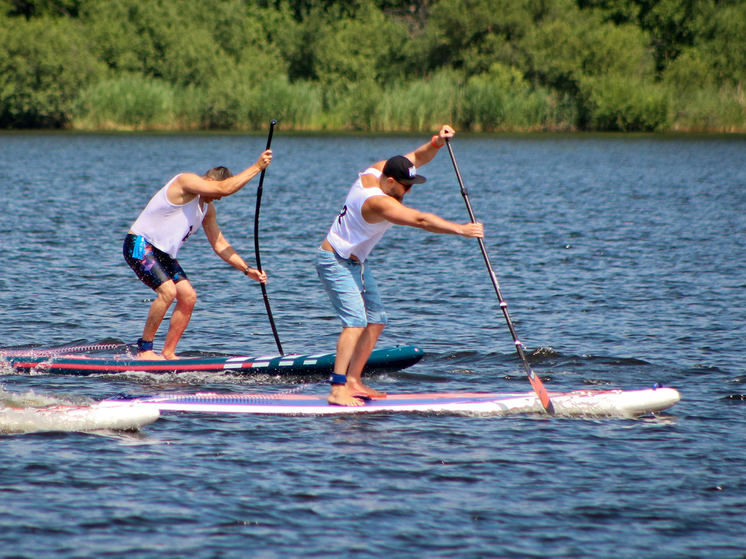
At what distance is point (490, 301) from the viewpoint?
1370 centimetres

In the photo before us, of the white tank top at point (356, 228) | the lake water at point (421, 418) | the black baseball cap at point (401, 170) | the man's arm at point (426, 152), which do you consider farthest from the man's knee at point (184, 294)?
the black baseball cap at point (401, 170)

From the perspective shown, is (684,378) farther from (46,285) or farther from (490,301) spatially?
(46,285)

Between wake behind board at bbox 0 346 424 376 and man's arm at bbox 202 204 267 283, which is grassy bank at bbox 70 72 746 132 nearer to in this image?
man's arm at bbox 202 204 267 283

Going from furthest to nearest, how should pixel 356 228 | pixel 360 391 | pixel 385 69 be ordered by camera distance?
pixel 385 69 < pixel 360 391 < pixel 356 228

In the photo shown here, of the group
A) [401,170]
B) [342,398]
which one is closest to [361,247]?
[401,170]

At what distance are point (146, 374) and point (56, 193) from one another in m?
20.2

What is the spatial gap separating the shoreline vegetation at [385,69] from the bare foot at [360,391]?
1893 inches

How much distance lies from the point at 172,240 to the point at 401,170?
278 centimetres

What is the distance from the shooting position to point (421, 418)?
8.16m

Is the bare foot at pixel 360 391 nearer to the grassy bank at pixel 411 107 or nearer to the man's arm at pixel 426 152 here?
the man's arm at pixel 426 152

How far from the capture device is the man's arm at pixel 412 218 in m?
7.18

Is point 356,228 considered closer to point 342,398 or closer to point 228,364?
point 342,398

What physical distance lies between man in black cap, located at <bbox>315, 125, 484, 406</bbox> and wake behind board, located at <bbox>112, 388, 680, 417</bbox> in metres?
0.24

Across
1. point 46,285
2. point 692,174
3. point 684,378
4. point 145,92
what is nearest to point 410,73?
point 145,92
